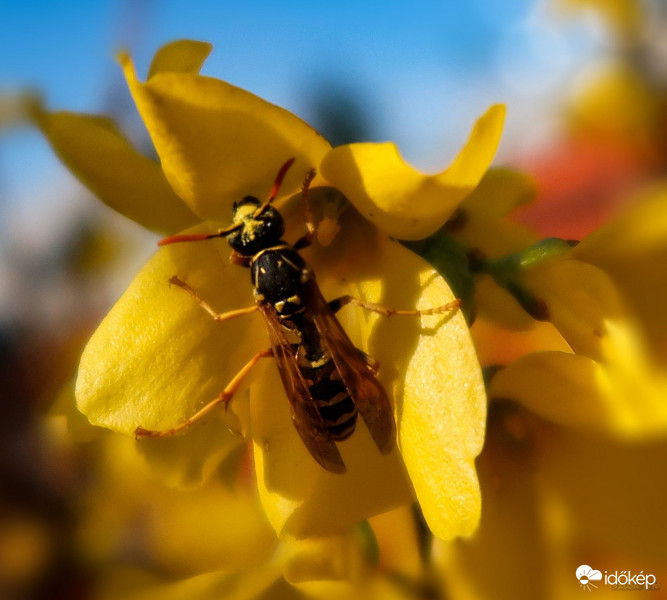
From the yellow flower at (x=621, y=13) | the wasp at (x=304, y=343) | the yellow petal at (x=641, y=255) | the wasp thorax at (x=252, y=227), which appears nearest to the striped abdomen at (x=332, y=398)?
the wasp at (x=304, y=343)

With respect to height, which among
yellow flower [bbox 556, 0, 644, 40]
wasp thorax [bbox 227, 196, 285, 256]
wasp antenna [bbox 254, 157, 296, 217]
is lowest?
wasp thorax [bbox 227, 196, 285, 256]

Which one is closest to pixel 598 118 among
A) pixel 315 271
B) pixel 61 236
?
pixel 61 236

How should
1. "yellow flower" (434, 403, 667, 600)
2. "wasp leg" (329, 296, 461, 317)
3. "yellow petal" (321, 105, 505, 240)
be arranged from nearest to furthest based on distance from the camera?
"yellow petal" (321, 105, 505, 240)
"wasp leg" (329, 296, 461, 317)
"yellow flower" (434, 403, 667, 600)

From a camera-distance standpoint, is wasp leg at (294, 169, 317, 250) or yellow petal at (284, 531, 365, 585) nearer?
wasp leg at (294, 169, 317, 250)

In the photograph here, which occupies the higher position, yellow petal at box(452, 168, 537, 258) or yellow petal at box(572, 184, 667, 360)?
yellow petal at box(452, 168, 537, 258)

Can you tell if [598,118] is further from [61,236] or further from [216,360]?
[216,360]

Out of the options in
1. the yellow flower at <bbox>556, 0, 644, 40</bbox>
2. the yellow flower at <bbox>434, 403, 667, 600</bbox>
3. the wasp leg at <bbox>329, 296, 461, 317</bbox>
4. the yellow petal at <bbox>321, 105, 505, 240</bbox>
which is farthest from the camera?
the yellow flower at <bbox>556, 0, 644, 40</bbox>

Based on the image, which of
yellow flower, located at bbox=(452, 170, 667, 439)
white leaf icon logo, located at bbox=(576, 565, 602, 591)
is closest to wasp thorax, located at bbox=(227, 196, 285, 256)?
yellow flower, located at bbox=(452, 170, 667, 439)

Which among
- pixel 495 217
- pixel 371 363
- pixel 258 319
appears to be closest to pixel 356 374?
pixel 371 363

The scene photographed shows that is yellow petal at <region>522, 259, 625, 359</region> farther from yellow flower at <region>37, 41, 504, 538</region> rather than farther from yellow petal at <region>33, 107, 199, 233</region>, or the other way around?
yellow petal at <region>33, 107, 199, 233</region>

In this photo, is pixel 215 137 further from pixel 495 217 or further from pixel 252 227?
pixel 495 217
